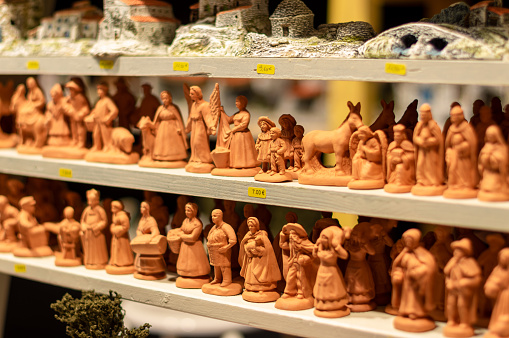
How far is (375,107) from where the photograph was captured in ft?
13.4

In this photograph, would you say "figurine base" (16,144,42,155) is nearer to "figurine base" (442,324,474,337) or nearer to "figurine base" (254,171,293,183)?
"figurine base" (254,171,293,183)

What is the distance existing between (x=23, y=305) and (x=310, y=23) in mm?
2787

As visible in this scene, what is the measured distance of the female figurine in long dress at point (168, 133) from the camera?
3.43m

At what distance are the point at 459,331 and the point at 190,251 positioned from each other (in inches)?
48.0

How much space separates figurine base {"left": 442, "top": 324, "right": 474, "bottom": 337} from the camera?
2664 millimetres

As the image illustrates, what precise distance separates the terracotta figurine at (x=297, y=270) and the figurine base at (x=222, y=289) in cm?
25

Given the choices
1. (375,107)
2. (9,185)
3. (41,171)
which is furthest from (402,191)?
(9,185)

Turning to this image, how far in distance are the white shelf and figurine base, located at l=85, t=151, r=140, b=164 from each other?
40 millimetres

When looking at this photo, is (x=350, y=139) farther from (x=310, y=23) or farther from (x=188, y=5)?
(x=188, y=5)

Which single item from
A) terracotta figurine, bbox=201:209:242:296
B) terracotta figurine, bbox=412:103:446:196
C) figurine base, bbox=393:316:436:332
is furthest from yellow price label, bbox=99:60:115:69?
figurine base, bbox=393:316:436:332

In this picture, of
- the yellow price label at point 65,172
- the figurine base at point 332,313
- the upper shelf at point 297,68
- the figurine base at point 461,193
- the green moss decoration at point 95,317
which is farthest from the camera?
the yellow price label at point 65,172

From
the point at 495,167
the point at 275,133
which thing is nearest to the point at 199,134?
the point at 275,133

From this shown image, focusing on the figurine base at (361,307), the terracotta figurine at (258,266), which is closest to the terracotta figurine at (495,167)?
the figurine base at (361,307)

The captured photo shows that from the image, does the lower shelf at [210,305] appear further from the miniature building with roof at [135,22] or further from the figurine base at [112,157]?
the miniature building with roof at [135,22]
